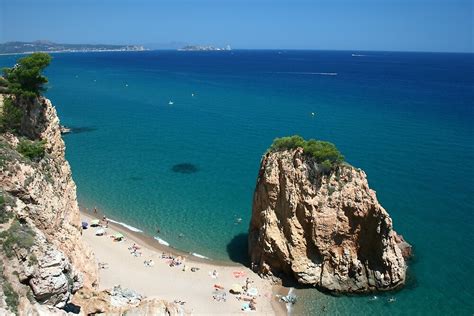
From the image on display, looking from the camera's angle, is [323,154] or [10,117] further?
[323,154]

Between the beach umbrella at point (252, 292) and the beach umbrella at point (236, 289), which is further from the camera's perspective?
the beach umbrella at point (236, 289)

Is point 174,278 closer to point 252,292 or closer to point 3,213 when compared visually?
point 252,292

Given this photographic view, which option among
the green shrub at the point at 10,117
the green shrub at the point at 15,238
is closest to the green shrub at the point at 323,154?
the green shrub at the point at 10,117

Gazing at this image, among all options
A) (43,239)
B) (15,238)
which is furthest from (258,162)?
(15,238)

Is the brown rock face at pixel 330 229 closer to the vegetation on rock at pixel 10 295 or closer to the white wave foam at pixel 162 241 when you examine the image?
the white wave foam at pixel 162 241

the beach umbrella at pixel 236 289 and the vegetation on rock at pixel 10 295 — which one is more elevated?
the vegetation on rock at pixel 10 295

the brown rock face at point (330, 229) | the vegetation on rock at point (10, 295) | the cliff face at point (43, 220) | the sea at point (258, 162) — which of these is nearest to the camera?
the vegetation on rock at point (10, 295)

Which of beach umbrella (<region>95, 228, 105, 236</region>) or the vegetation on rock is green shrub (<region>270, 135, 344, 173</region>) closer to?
beach umbrella (<region>95, 228, 105, 236</region>)

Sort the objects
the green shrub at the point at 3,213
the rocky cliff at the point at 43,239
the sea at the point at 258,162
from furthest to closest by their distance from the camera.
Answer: the sea at the point at 258,162, the green shrub at the point at 3,213, the rocky cliff at the point at 43,239
